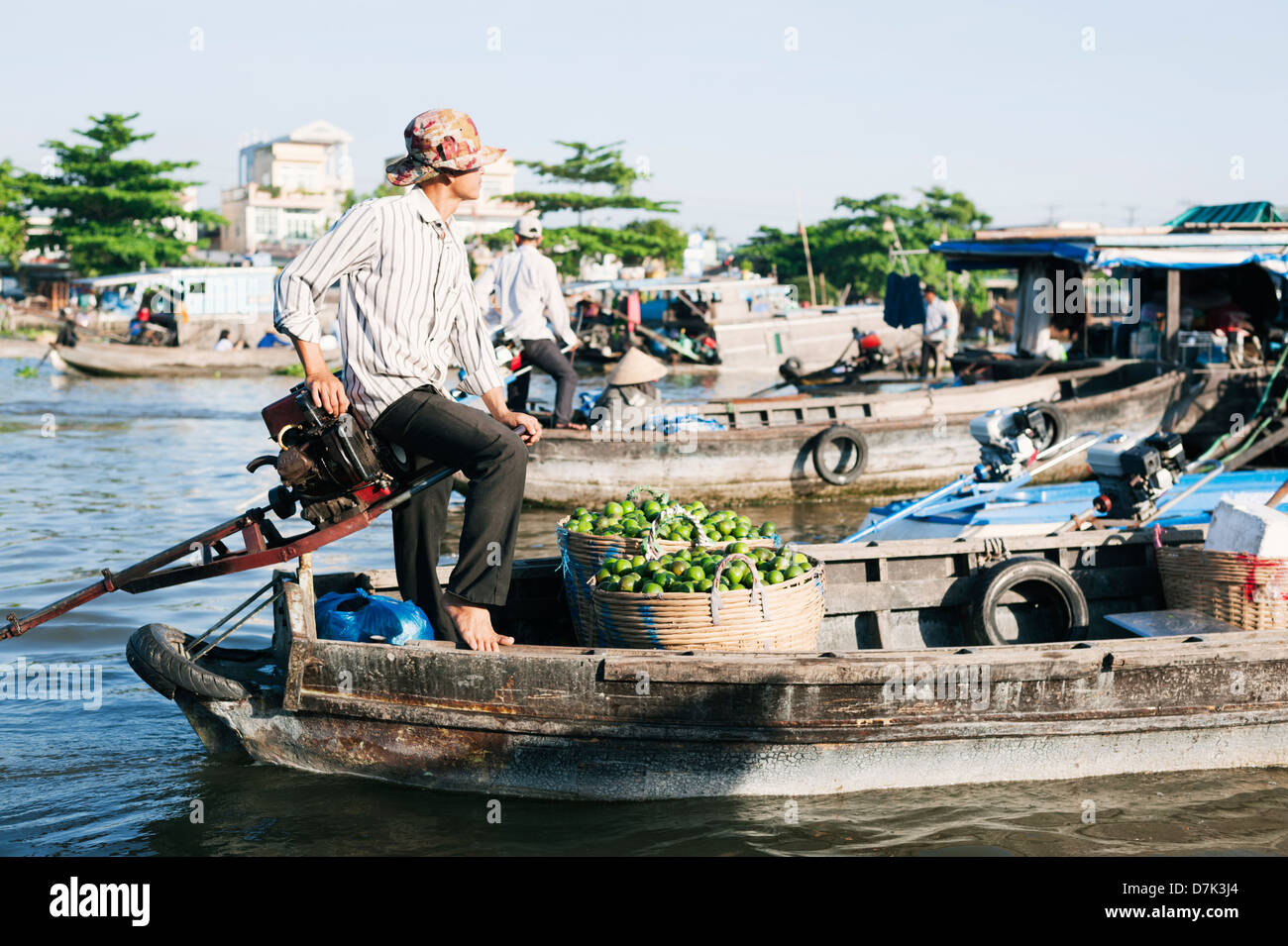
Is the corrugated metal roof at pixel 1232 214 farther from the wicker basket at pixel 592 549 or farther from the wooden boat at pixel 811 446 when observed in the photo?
the wicker basket at pixel 592 549

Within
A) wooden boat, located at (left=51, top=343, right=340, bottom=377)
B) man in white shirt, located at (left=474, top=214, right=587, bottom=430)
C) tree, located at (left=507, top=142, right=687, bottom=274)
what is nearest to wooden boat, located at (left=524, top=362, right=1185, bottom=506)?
man in white shirt, located at (left=474, top=214, right=587, bottom=430)

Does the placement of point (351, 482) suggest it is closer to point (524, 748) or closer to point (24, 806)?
point (524, 748)

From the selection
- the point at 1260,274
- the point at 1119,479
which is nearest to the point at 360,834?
the point at 1119,479

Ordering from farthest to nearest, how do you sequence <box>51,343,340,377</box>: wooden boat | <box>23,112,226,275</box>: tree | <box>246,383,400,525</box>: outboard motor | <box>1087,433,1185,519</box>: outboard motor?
<box>23,112,226,275</box>: tree < <box>51,343,340,377</box>: wooden boat < <box>1087,433,1185,519</box>: outboard motor < <box>246,383,400,525</box>: outboard motor

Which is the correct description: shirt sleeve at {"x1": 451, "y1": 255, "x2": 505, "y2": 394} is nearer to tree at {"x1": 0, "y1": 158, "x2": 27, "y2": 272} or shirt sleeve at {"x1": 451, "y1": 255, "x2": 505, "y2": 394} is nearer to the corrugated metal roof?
the corrugated metal roof

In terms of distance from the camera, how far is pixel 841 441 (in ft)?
37.1

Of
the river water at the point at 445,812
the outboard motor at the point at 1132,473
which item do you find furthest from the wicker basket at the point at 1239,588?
the outboard motor at the point at 1132,473

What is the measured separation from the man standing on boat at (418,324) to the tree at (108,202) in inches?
1659

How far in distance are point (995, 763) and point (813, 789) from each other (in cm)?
70

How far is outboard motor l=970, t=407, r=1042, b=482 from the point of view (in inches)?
333

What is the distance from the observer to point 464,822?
14.6ft

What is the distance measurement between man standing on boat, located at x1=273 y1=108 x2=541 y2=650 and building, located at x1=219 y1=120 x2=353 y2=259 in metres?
47.4

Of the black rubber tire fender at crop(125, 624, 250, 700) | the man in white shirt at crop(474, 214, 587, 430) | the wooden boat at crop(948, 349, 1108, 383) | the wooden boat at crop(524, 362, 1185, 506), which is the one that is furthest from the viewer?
the wooden boat at crop(948, 349, 1108, 383)

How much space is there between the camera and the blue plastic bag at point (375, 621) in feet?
15.4
